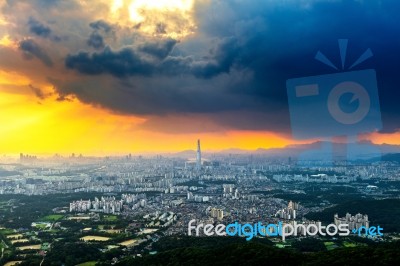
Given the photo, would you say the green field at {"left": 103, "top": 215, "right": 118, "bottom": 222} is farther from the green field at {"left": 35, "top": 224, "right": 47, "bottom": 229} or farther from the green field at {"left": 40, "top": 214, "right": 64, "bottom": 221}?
the green field at {"left": 35, "top": 224, "right": 47, "bottom": 229}

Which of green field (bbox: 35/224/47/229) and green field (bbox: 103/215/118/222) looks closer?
green field (bbox: 35/224/47/229)

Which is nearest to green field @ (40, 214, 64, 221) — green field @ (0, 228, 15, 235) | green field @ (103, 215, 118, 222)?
green field @ (103, 215, 118, 222)

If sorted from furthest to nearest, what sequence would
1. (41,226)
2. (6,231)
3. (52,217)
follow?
(52,217) → (41,226) → (6,231)

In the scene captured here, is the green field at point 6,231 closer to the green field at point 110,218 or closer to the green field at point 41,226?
the green field at point 41,226

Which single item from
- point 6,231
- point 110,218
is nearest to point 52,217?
point 110,218

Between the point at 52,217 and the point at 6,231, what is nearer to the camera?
the point at 6,231

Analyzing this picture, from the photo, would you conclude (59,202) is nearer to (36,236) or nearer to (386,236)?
(36,236)

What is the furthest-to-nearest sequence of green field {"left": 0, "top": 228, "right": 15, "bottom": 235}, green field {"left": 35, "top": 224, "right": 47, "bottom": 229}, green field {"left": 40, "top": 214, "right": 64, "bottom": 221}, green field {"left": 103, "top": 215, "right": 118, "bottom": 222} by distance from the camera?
green field {"left": 40, "top": 214, "right": 64, "bottom": 221}
green field {"left": 103, "top": 215, "right": 118, "bottom": 222}
green field {"left": 35, "top": 224, "right": 47, "bottom": 229}
green field {"left": 0, "top": 228, "right": 15, "bottom": 235}

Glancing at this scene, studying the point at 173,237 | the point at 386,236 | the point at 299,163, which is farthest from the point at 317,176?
the point at 173,237

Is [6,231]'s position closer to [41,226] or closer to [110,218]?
[41,226]

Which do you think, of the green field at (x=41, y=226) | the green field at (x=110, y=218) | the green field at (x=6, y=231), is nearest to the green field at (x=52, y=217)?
the green field at (x=41, y=226)

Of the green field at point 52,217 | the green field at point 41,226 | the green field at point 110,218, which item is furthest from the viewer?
the green field at point 52,217

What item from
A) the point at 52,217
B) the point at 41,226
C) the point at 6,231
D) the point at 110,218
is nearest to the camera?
the point at 6,231
